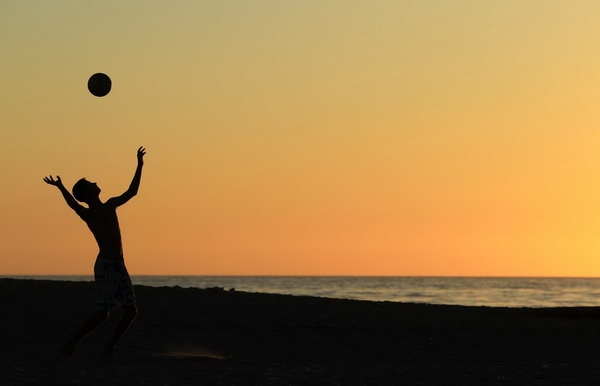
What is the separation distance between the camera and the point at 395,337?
1463 centimetres

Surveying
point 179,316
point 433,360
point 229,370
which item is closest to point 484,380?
point 433,360

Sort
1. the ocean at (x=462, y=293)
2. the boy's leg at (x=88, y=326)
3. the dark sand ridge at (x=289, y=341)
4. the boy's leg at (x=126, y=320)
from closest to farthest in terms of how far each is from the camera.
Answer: the dark sand ridge at (x=289, y=341), the boy's leg at (x=88, y=326), the boy's leg at (x=126, y=320), the ocean at (x=462, y=293)

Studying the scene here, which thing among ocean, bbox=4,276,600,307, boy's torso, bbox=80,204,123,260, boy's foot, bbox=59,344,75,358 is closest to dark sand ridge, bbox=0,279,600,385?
boy's foot, bbox=59,344,75,358

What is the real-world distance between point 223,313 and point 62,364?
6.29 meters

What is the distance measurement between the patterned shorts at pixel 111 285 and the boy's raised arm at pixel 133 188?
0.67 metres

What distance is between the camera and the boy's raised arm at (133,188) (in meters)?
10.8

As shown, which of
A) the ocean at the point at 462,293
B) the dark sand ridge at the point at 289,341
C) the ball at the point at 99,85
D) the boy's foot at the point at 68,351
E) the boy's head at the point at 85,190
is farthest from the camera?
the ocean at the point at 462,293

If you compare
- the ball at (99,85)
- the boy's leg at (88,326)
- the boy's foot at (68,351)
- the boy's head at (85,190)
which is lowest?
the boy's foot at (68,351)

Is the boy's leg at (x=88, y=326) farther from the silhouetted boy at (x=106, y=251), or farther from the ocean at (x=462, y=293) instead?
the ocean at (x=462, y=293)

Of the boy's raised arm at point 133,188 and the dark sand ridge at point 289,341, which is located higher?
the boy's raised arm at point 133,188

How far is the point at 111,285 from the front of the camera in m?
10.6

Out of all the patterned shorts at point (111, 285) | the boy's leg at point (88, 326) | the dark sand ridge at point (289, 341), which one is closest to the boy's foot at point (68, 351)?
the boy's leg at point (88, 326)

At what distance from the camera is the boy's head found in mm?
10828

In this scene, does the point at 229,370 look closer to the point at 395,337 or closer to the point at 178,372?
the point at 178,372
